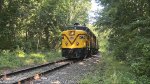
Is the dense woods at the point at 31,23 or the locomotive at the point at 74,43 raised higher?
the dense woods at the point at 31,23

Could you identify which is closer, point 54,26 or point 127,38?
point 127,38

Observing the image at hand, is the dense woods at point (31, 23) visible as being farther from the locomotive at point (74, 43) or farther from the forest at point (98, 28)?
the locomotive at point (74, 43)

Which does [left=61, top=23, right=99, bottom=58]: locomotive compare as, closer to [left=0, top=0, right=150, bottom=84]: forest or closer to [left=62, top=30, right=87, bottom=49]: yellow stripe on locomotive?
[left=62, top=30, right=87, bottom=49]: yellow stripe on locomotive

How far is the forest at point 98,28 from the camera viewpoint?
13005 mm

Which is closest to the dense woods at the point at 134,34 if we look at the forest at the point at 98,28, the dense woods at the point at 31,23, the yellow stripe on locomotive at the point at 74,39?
the forest at the point at 98,28

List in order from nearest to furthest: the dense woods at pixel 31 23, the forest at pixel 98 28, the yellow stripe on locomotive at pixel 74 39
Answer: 1. the forest at pixel 98 28
2. the yellow stripe on locomotive at pixel 74 39
3. the dense woods at pixel 31 23

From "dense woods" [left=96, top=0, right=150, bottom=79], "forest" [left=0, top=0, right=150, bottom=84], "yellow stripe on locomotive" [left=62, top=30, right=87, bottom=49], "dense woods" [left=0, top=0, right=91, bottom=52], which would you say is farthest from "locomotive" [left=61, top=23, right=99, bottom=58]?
"dense woods" [left=0, top=0, right=91, bottom=52]

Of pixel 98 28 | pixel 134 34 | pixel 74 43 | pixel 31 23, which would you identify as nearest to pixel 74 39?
pixel 74 43

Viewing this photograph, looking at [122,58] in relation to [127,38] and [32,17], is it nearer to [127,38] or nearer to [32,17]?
[127,38]

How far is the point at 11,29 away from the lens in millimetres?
31156

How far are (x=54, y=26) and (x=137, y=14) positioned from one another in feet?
72.2

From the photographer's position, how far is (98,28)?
35.7m

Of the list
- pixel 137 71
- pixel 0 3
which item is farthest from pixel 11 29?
pixel 137 71

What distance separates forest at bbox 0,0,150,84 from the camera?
1300 cm
